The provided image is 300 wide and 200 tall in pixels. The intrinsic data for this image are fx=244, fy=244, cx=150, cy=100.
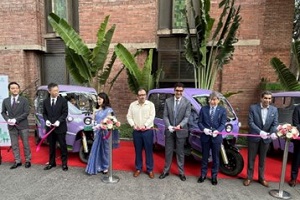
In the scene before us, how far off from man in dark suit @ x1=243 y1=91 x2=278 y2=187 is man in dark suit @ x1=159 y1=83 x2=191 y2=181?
1238mm

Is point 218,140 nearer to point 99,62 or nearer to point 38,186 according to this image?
point 38,186

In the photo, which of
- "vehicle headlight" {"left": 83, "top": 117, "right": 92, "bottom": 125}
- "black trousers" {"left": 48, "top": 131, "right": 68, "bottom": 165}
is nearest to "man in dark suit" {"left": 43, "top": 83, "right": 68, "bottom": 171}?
"black trousers" {"left": 48, "top": 131, "right": 68, "bottom": 165}

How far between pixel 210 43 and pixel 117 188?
6228 millimetres

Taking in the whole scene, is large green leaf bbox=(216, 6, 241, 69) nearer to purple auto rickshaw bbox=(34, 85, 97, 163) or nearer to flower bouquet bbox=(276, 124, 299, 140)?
flower bouquet bbox=(276, 124, 299, 140)

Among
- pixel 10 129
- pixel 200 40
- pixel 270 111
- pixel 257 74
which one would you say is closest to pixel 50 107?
pixel 10 129

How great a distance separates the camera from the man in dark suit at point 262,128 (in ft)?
14.9

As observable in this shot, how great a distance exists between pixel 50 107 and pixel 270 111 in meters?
4.46

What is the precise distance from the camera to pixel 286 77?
772cm

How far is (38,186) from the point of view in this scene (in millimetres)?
4613

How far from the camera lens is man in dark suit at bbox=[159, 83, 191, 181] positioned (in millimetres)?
4828

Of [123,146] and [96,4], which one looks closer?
[123,146]

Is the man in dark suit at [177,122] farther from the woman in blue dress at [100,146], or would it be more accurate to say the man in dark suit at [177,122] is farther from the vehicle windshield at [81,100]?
the vehicle windshield at [81,100]

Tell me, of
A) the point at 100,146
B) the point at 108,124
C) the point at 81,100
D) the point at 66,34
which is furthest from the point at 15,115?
the point at 66,34

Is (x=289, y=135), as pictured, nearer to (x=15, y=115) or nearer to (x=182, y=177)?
(x=182, y=177)
